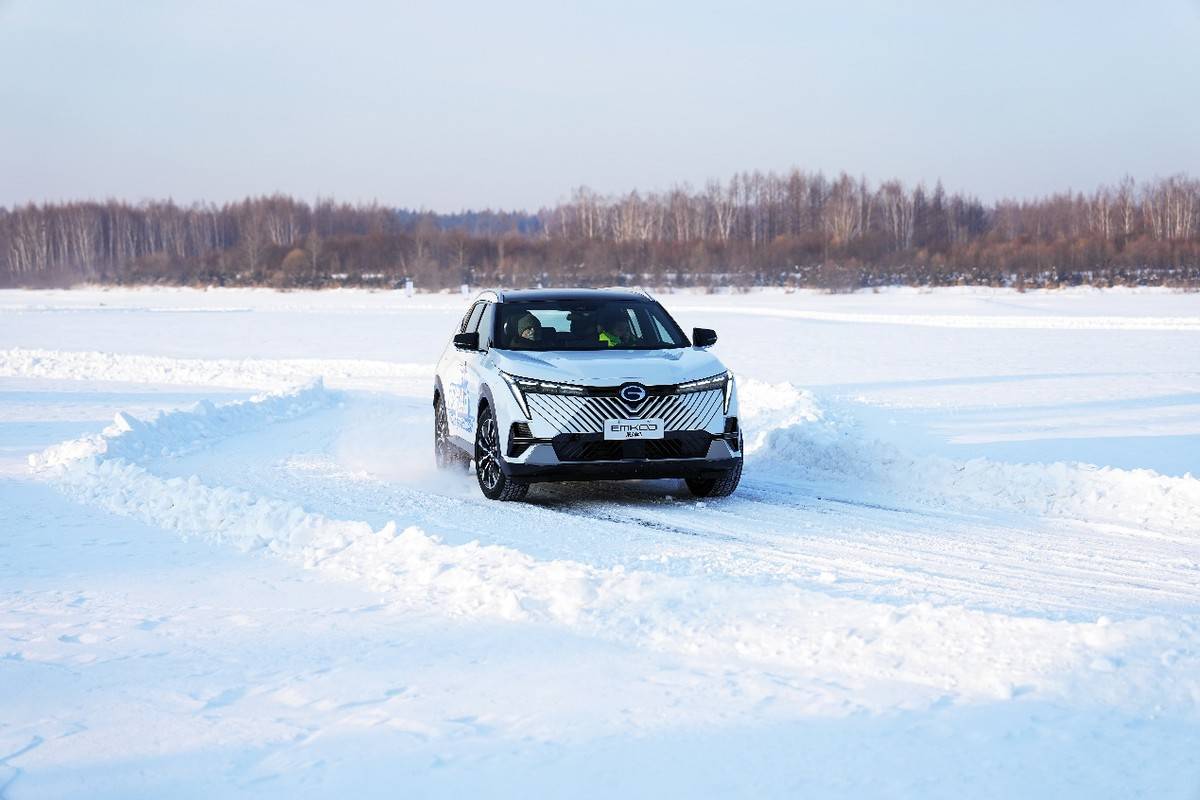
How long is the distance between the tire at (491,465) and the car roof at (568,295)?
1.33 meters

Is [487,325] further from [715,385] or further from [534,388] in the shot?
[715,385]

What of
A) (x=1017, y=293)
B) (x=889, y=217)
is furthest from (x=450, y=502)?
(x=889, y=217)

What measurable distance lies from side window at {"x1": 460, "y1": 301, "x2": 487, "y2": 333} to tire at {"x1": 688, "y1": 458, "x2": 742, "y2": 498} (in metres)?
2.92

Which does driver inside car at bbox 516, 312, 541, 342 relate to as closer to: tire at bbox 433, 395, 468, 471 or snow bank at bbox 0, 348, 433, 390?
tire at bbox 433, 395, 468, 471

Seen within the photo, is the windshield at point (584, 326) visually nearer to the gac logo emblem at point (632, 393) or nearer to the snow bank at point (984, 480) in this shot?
the gac logo emblem at point (632, 393)

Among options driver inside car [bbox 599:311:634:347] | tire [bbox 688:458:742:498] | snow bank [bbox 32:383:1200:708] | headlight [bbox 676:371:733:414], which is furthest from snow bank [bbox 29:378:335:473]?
headlight [bbox 676:371:733:414]

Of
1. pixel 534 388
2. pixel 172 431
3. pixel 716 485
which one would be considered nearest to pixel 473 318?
pixel 534 388

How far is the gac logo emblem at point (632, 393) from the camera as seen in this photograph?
905 centimetres

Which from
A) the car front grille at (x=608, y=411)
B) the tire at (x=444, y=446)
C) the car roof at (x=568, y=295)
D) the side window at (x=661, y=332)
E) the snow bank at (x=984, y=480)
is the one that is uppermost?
the car roof at (x=568, y=295)

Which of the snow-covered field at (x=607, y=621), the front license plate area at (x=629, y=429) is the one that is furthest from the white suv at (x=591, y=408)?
the snow-covered field at (x=607, y=621)

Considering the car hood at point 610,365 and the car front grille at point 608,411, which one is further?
the car hood at point 610,365

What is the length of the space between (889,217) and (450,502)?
116m

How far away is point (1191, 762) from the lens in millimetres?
4215

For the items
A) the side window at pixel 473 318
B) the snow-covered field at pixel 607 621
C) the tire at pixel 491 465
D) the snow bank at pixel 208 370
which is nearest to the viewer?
the snow-covered field at pixel 607 621
